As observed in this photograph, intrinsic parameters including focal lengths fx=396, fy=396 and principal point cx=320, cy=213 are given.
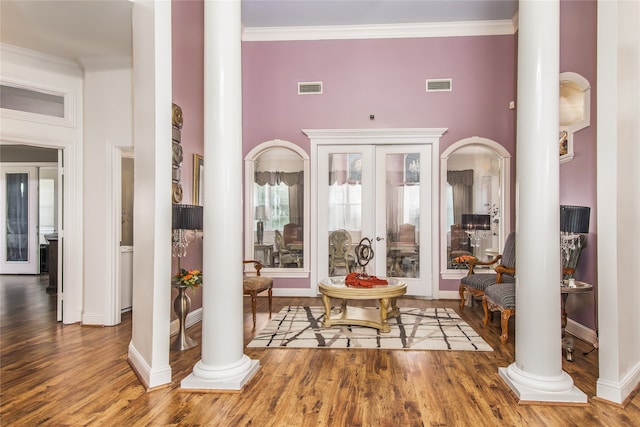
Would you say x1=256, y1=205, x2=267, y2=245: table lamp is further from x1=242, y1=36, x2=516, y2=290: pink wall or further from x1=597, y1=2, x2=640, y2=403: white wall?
x1=597, y1=2, x2=640, y2=403: white wall

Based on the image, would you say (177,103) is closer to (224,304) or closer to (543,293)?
(224,304)

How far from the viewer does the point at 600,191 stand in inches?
106

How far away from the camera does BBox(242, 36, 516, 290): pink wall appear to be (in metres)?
6.00

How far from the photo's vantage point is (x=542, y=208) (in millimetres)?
2748

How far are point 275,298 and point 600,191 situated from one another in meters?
4.58

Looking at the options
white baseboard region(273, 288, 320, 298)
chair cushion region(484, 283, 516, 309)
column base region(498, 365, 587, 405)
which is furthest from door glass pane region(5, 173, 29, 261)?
column base region(498, 365, 587, 405)

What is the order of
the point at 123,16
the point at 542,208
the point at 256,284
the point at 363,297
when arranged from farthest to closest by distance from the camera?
the point at 256,284
the point at 363,297
the point at 123,16
the point at 542,208

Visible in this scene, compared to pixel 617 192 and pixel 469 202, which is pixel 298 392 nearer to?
pixel 617 192

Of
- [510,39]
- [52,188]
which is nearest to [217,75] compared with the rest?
[510,39]

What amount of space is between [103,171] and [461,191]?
4.95 metres

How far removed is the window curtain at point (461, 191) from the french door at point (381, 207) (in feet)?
1.18

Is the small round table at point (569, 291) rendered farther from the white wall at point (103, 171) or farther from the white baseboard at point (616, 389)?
the white wall at point (103, 171)

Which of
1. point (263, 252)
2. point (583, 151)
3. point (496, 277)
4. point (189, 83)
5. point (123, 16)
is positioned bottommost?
point (496, 277)

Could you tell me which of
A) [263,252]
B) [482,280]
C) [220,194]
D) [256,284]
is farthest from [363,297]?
[263,252]
